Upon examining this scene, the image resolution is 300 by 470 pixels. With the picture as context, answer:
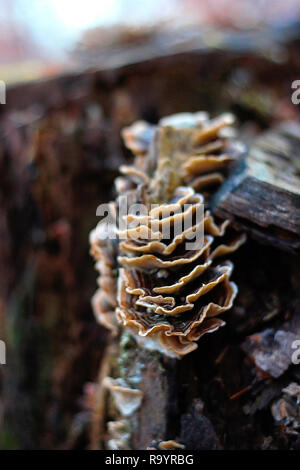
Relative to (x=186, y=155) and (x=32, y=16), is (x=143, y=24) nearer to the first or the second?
(x=186, y=155)

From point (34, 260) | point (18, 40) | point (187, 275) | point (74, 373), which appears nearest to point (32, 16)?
point (18, 40)
